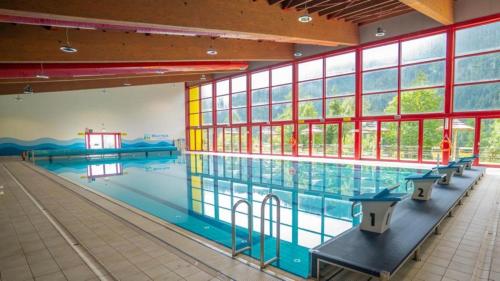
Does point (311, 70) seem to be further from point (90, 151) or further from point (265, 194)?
point (90, 151)

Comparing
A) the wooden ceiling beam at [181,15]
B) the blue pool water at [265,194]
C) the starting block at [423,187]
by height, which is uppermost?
the wooden ceiling beam at [181,15]

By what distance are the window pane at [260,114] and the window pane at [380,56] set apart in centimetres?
577

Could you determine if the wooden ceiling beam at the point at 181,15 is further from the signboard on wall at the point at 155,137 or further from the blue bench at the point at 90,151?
the signboard on wall at the point at 155,137

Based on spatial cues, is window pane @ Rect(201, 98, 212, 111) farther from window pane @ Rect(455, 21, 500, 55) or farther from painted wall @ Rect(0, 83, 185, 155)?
window pane @ Rect(455, 21, 500, 55)

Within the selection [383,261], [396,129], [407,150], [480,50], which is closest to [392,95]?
[396,129]

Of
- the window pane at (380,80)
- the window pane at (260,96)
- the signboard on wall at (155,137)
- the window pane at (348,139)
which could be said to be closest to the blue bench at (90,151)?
the signboard on wall at (155,137)

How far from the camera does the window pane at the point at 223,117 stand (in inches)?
703

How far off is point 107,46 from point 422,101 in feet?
35.3

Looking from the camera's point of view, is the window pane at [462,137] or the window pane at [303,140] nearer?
the window pane at [462,137]

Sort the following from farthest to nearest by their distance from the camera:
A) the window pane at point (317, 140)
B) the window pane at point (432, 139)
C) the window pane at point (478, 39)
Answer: the window pane at point (317, 140)
the window pane at point (432, 139)
the window pane at point (478, 39)

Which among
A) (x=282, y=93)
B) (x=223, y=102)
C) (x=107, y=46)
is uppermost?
(x=107, y=46)

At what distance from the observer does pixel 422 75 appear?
32.8 ft

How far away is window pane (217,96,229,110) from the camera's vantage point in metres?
17.8

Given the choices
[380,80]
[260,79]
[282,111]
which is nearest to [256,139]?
[282,111]
